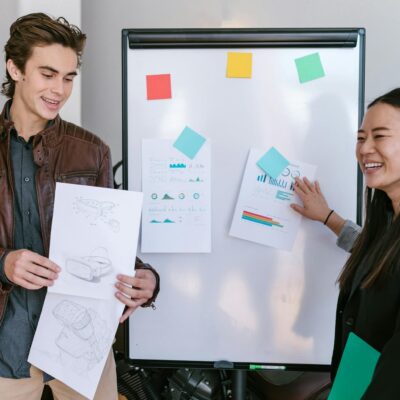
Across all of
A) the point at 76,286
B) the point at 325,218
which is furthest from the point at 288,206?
the point at 76,286

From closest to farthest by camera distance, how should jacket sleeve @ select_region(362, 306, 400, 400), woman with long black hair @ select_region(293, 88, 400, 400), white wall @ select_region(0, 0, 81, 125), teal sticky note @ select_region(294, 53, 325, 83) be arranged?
jacket sleeve @ select_region(362, 306, 400, 400) < woman with long black hair @ select_region(293, 88, 400, 400) < teal sticky note @ select_region(294, 53, 325, 83) < white wall @ select_region(0, 0, 81, 125)

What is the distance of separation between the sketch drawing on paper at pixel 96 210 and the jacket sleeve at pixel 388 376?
2.21 ft

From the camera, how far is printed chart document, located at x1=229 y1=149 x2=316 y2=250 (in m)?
1.48

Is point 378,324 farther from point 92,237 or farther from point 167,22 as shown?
point 167,22

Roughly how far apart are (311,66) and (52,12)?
1237mm

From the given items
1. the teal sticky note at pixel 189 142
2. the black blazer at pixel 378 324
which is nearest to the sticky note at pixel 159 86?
the teal sticky note at pixel 189 142

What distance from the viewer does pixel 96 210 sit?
1.14 m

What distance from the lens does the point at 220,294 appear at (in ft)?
4.97

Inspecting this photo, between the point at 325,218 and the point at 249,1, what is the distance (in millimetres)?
1222

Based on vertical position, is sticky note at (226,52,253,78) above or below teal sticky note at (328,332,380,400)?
above

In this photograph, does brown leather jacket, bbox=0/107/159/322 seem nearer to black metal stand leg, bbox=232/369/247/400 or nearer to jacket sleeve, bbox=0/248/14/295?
jacket sleeve, bbox=0/248/14/295

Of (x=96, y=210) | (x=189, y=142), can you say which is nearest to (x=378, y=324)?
(x=96, y=210)

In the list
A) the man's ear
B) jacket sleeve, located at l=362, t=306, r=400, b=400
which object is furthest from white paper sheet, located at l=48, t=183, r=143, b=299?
jacket sleeve, located at l=362, t=306, r=400, b=400

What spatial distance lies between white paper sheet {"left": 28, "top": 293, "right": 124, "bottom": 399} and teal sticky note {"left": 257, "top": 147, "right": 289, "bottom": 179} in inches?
25.3
